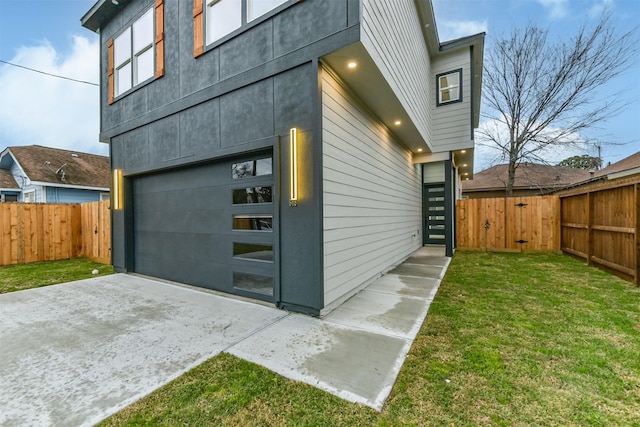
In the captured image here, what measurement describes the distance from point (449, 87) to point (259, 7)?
6.98m

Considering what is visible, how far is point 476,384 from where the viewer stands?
209cm

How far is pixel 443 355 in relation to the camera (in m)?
2.53

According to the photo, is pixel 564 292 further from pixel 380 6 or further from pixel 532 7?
pixel 532 7

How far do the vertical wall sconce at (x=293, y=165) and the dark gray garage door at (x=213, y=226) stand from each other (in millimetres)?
488

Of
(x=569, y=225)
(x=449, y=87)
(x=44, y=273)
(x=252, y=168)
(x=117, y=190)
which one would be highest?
(x=449, y=87)

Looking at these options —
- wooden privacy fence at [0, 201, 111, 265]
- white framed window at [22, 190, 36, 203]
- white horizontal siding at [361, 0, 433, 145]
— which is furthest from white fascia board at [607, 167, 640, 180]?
white framed window at [22, 190, 36, 203]

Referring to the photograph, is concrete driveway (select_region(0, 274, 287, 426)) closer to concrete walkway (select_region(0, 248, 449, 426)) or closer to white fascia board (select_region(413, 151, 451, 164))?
concrete walkway (select_region(0, 248, 449, 426))

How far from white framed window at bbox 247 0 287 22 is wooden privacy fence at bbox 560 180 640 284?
674 cm

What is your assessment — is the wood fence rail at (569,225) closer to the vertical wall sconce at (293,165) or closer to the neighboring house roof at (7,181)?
the vertical wall sconce at (293,165)

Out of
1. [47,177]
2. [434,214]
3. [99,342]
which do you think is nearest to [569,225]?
[434,214]

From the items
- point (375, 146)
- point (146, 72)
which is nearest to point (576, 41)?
point (375, 146)

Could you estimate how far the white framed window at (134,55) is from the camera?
5.72 meters

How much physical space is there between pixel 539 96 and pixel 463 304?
13484mm

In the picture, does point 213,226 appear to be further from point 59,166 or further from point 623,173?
point 623,173
